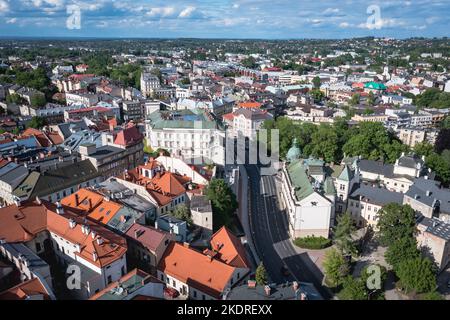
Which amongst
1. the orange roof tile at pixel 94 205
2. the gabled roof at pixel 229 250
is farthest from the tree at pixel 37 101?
the gabled roof at pixel 229 250

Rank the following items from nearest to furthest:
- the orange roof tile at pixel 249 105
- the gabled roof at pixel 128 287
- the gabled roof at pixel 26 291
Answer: the gabled roof at pixel 26 291 → the gabled roof at pixel 128 287 → the orange roof tile at pixel 249 105

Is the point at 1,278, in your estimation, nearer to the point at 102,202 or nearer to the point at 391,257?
the point at 102,202

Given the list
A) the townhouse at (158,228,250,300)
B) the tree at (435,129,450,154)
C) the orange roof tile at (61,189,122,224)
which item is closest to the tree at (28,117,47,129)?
the orange roof tile at (61,189,122,224)

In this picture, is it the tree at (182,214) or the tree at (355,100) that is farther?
the tree at (355,100)

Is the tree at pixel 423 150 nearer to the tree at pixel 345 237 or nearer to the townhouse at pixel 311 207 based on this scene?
the townhouse at pixel 311 207

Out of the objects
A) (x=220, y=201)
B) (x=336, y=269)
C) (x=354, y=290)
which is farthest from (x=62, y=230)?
(x=354, y=290)

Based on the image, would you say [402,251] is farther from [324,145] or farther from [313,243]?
[324,145]
